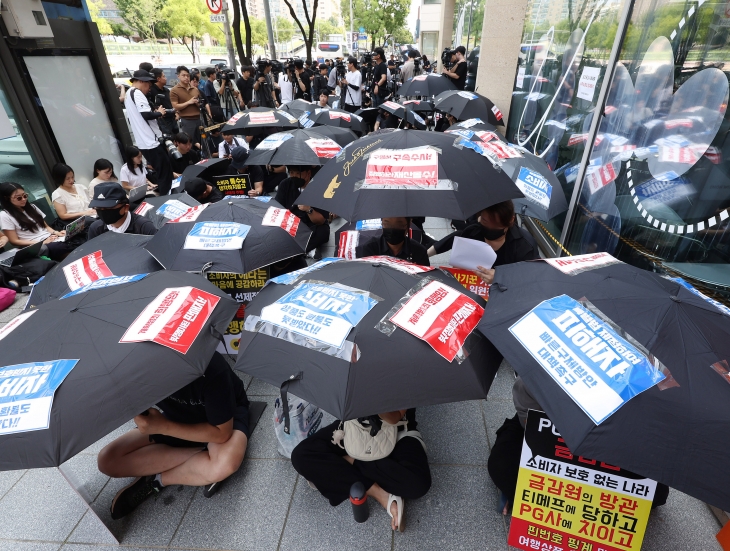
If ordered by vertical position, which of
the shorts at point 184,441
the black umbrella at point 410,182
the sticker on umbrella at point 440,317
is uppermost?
the black umbrella at point 410,182

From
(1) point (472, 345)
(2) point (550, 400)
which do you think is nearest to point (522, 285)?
(1) point (472, 345)

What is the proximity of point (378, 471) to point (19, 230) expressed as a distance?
233 inches

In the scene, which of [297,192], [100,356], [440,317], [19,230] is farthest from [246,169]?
[440,317]

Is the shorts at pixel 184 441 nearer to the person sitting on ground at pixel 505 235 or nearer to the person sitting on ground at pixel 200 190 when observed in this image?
the person sitting on ground at pixel 505 235

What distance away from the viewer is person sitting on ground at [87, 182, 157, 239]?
379cm

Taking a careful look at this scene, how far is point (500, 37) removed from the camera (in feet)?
28.5

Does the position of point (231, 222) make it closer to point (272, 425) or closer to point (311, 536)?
Answer: point (272, 425)

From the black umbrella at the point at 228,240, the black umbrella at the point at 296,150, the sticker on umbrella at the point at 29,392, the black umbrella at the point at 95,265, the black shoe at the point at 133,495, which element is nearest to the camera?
the sticker on umbrella at the point at 29,392

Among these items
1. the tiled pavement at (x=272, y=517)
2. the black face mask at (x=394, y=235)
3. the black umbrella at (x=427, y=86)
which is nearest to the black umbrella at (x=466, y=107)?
the black umbrella at (x=427, y=86)

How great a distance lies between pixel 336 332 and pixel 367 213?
1.08 metres

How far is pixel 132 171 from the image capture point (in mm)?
6879

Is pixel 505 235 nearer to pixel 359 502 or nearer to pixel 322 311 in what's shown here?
pixel 322 311

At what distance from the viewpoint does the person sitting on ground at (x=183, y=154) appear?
6719mm

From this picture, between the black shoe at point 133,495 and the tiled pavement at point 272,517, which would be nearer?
the tiled pavement at point 272,517
